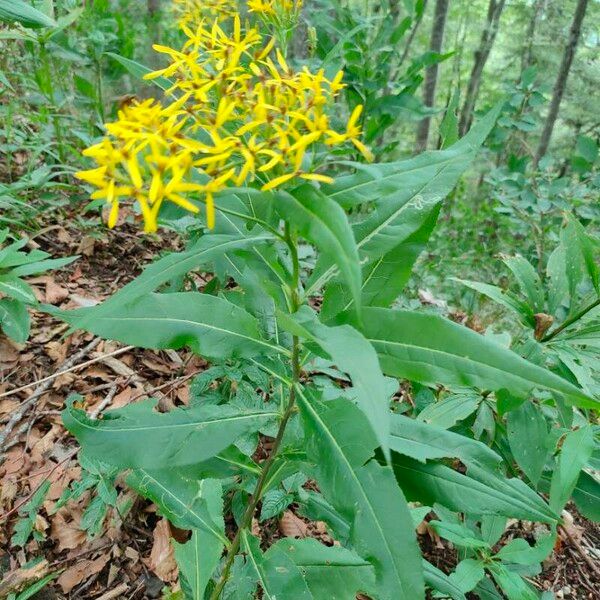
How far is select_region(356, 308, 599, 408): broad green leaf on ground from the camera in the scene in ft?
2.77

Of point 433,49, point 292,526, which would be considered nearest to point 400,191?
point 292,526

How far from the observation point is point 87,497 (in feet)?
6.76

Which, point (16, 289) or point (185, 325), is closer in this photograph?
point (185, 325)

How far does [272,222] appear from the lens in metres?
1.05

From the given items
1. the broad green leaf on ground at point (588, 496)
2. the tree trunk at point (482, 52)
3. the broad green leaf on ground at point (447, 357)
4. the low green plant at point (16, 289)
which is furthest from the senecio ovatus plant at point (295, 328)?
the tree trunk at point (482, 52)

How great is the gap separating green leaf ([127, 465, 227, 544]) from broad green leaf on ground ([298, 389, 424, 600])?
0.47 meters

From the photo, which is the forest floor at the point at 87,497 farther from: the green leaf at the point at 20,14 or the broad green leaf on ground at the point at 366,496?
the green leaf at the point at 20,14

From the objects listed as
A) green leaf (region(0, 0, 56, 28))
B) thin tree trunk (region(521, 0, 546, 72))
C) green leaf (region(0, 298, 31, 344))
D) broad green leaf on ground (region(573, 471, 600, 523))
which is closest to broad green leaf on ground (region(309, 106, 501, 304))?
broad green leaf on ground (region(573, 471, 600, 523))

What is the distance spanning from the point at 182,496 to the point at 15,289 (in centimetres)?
122

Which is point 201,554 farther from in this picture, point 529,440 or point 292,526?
point 529,440

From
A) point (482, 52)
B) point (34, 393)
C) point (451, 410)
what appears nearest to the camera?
point (451, 410)

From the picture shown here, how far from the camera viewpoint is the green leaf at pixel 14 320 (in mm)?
2164

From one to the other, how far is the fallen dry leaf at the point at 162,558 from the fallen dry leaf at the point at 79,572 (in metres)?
0.17

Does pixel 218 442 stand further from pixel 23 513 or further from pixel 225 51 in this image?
pixel 23 513
